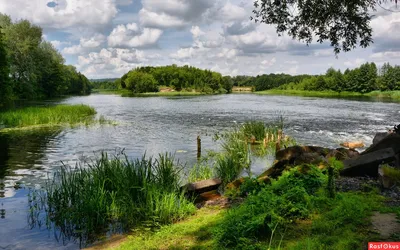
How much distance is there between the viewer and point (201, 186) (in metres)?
11.7

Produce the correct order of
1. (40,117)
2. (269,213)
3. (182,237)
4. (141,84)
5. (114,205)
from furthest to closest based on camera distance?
(141,84) → (40,117) → (114,205) → (182,237) → (269,213)

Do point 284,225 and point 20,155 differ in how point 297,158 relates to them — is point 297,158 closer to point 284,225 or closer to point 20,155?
point 284,225

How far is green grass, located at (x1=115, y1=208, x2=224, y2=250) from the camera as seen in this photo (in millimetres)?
7307

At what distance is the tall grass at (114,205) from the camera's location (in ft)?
31.1

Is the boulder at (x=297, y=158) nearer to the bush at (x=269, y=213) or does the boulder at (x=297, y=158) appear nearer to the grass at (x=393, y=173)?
the grass at (x=393, y=173)

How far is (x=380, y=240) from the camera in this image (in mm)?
5992

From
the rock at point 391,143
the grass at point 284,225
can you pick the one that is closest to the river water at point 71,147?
the grass at point 284,225

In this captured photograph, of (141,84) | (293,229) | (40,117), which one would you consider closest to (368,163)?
(293,229)

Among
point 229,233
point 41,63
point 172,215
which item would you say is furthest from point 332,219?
point 41,63

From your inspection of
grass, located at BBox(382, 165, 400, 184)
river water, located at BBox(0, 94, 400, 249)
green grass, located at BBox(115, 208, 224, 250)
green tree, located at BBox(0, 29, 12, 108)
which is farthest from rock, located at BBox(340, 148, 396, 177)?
green tree, located at BBox(0, 29, 12, 108)

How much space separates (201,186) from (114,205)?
3117mm

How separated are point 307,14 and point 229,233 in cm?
905

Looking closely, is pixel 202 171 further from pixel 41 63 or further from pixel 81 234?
pixel 41 63

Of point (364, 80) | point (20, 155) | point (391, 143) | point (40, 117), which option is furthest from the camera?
point (364, 80)
